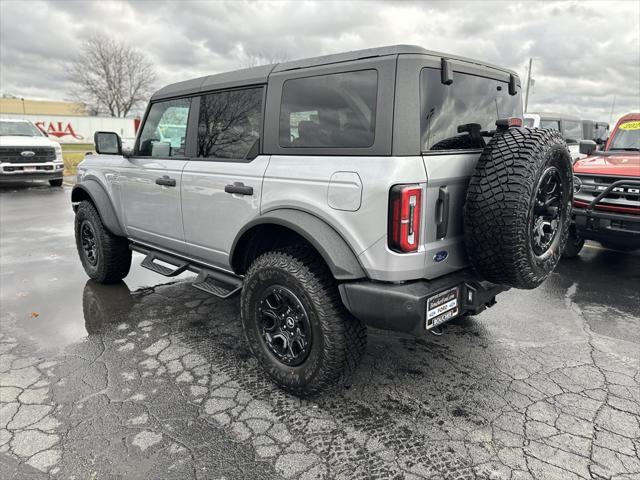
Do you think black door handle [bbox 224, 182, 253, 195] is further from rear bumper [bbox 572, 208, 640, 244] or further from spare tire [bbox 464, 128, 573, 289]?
rear bumper [bbox 572, 208, 640, 244]

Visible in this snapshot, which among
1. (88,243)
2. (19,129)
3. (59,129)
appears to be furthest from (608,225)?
(59,129)

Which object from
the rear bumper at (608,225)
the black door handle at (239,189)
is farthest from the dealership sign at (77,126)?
the black door handle at (239,189)

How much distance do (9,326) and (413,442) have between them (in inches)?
135

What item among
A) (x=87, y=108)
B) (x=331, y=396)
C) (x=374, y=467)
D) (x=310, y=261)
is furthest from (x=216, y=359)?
(x=87, y=108)

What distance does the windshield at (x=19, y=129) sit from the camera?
1251 centimetres

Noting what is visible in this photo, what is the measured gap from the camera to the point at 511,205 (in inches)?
94.7

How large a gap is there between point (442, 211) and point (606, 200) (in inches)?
149

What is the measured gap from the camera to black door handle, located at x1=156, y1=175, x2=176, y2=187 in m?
3.68

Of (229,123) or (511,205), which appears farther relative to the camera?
(229,123)

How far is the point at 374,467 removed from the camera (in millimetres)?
2256

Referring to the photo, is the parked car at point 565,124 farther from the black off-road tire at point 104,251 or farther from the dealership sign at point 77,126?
the dealership sign at point 77,126

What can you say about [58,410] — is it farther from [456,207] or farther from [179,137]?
[456,207]

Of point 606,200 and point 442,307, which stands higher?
point 606,200

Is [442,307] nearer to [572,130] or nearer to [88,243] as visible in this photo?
[88,243]
